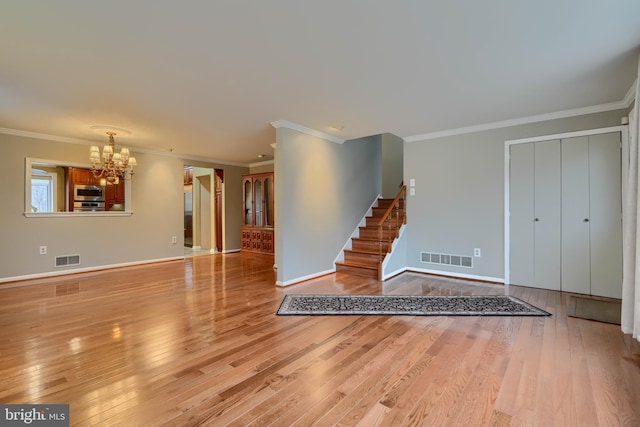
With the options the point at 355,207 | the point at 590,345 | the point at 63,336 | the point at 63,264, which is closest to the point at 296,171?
the point at 355,207

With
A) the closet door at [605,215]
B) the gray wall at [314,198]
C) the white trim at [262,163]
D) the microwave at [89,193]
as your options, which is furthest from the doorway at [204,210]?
the closet door at [605,215]

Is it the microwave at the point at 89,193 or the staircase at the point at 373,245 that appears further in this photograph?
the microwave at the point at 89,193

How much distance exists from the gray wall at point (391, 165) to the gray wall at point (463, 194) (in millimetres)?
1896

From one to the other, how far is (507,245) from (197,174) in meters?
8.15

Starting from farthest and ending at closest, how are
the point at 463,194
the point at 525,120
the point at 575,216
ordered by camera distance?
the point at 463,194 < the point at 525,120 < the point at 575,216

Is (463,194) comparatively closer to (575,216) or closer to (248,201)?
(575,216)

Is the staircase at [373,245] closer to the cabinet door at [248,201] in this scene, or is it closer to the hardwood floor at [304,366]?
the hardwood floor at [304,366]

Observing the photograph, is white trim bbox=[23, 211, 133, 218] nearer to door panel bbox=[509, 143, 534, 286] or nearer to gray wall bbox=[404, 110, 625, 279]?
gray wall bbox=[404, 110, 625, 279]

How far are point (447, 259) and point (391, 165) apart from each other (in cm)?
325

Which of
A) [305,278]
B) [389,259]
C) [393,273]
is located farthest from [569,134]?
[305,278]

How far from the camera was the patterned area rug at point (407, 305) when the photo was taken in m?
3.11

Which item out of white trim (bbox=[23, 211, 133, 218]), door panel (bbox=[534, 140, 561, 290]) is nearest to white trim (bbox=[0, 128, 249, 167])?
white trim (bbox=[23, 211, 133, 218])

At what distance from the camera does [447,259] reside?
4.81m

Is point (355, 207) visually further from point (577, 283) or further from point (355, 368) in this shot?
point (355, 368)
